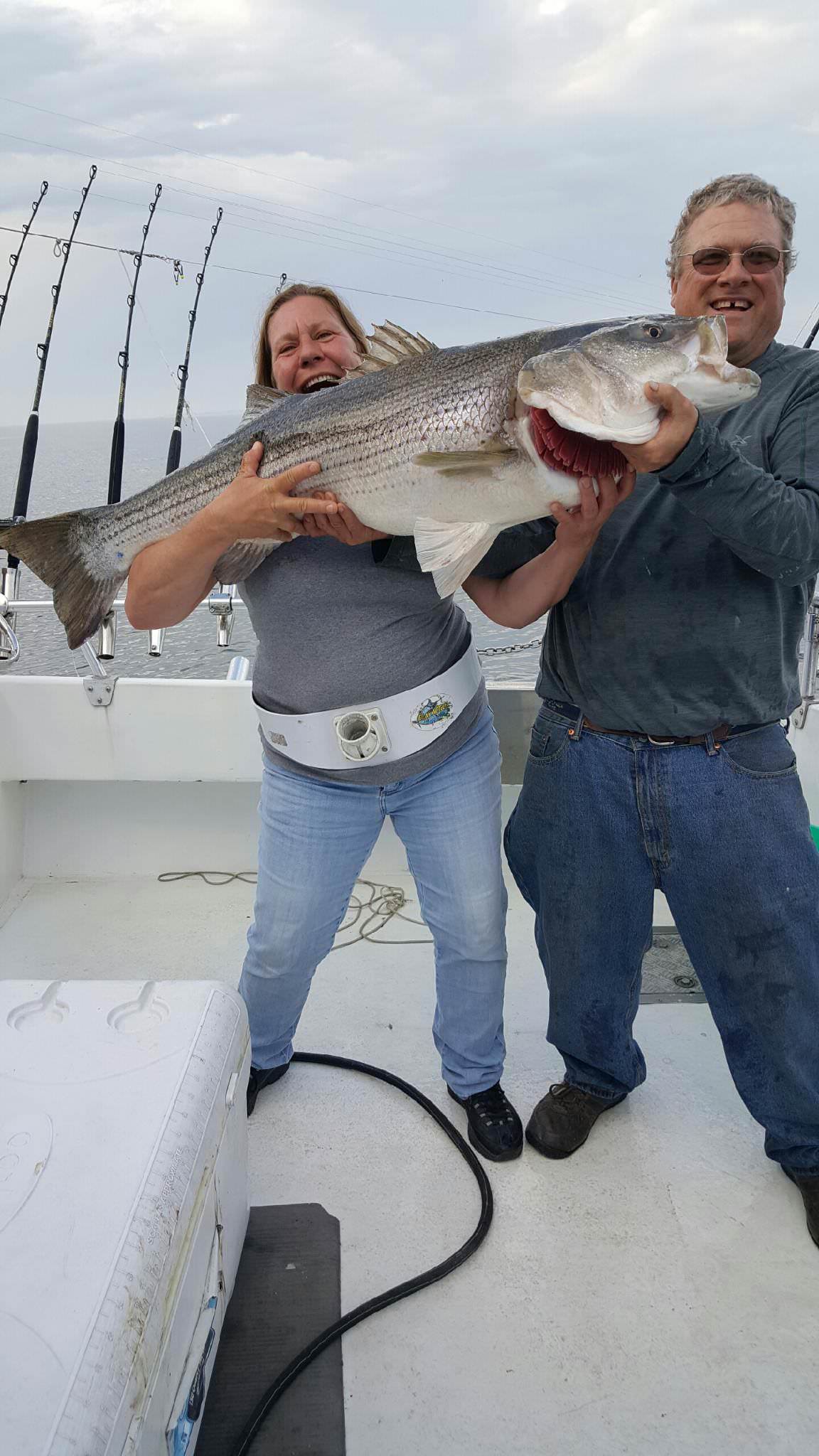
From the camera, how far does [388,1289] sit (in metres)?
2.06

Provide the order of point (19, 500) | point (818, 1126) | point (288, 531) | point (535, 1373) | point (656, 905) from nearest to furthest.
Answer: point (535, 1373), point (288, 531), point (818, 1126), point (656, 905), point (19, 500)

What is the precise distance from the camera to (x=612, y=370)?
170 cm

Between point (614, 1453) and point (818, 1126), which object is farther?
point (818, 1126)

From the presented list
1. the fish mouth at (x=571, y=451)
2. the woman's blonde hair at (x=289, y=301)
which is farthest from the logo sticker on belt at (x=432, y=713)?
the woman's blonde hair at (x=289, y=301)

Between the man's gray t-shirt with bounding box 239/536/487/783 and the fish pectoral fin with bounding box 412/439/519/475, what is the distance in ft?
1.22

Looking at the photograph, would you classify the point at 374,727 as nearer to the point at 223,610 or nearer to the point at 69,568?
the point at 69,568

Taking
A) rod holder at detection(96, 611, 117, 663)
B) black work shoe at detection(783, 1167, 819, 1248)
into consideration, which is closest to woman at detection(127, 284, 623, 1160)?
black work shoe at detection(783, 1167, 819, 1248)

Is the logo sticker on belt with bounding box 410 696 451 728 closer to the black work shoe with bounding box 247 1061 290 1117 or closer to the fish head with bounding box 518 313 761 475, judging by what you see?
the fish head with bounding box 518 313 761 475

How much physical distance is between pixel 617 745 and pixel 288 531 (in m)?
0.90

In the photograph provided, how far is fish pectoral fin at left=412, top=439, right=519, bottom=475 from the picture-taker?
6.22 feet

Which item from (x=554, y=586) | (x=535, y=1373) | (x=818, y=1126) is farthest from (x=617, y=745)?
(x=535, y=1373)

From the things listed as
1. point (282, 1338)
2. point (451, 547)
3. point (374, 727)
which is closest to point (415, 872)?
point (374, 727)

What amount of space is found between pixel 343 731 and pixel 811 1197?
1.57m

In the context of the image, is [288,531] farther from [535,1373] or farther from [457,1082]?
[535,1373]
